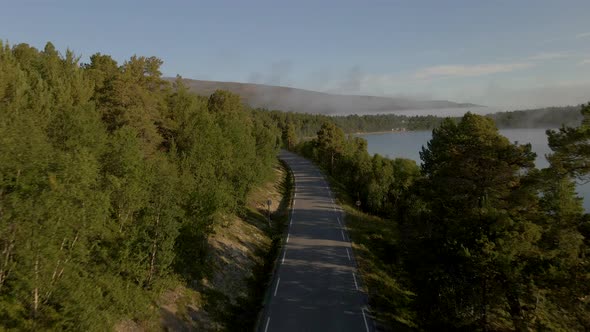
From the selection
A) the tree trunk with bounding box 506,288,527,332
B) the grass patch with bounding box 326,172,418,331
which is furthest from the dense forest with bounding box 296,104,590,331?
the grass patch with bounding box 326,172,418,331

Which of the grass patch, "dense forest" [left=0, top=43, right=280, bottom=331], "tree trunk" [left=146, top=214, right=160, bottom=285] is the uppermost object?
"dense forest" [left=0, top=43, right=280, bottom=331]

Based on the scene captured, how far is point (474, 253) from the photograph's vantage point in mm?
17875

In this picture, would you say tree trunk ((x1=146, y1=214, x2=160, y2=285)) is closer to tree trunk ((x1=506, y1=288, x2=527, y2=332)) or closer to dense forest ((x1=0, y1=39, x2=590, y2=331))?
dense forest ((x1=0, y1=39, x2=590, y2=331))

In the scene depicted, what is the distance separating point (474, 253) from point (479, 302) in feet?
9.01

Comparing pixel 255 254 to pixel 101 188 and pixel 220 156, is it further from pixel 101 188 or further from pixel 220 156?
pixel 101 188

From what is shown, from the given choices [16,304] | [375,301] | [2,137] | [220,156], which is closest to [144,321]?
[16,304]

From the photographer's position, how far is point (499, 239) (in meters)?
17.0

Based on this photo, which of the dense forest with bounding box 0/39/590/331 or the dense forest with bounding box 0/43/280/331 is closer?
the dense forest with bounding box 0/43/280/331

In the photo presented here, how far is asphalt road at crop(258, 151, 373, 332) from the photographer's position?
20.2 m

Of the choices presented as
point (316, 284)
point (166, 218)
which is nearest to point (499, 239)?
point (316, 284)

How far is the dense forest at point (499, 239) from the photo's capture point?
15.1 meters

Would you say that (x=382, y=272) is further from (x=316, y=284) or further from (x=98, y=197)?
(x=98, y=197)

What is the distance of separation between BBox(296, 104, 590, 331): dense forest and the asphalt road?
2.62m

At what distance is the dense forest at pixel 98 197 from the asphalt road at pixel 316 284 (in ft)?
19.9
